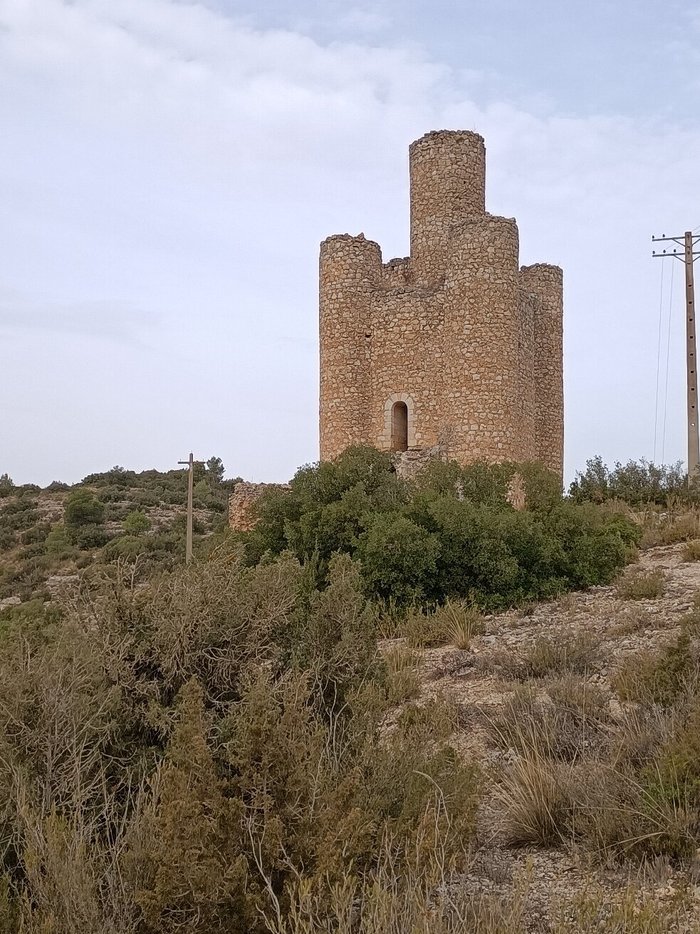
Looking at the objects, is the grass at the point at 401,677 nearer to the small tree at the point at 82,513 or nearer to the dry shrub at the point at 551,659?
A: the dry shrub at the point at 551,659

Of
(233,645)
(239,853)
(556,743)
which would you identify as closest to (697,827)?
(556,743)

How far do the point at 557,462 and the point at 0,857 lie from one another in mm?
17397

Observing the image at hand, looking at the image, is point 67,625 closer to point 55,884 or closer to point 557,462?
point 55,884

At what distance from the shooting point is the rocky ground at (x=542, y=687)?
2.69 meters

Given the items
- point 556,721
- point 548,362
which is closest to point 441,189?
point 548,362

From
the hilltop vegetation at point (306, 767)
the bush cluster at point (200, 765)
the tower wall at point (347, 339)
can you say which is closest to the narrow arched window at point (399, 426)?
the tower wall at point (347, 339)

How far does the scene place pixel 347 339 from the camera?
1709 centimetres

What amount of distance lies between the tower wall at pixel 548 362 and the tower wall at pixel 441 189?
9.59 ft

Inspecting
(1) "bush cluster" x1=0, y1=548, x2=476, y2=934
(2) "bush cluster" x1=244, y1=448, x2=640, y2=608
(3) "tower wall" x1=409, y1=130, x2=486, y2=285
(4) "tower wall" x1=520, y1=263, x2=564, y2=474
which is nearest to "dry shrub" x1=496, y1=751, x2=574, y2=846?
(1) "bush cluster" x1=0, y1=548, x2=476, y2=934

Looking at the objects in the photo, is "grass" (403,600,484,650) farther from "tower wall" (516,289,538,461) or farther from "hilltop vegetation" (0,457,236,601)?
"hilltop vegetation" (0,457,236,601)

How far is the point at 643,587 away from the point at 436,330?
8.93 m

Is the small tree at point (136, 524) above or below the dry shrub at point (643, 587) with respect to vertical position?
above

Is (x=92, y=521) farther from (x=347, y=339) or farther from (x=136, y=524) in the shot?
(x=347, y=339)

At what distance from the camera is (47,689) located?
3193 millimetres
